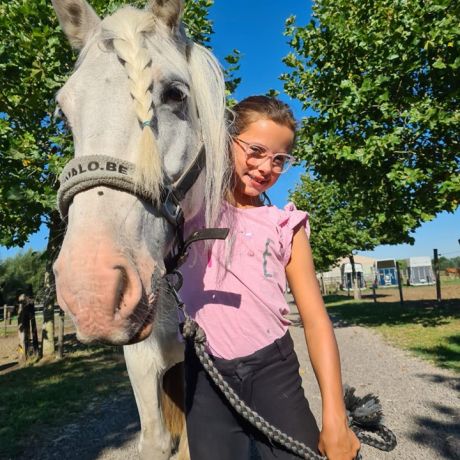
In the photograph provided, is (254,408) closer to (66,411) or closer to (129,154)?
(129,154)

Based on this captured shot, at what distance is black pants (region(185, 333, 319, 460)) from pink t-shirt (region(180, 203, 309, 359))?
0.07 metres

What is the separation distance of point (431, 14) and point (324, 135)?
10.3 feet

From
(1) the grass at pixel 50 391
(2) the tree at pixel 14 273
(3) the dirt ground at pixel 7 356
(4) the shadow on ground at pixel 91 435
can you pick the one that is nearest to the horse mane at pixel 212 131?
(4) the shadow on ground at pixel 91 435

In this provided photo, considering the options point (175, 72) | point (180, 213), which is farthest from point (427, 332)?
point (175, 72)

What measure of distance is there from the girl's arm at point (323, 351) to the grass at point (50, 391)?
12.4ft

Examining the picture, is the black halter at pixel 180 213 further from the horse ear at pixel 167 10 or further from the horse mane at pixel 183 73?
the horse ear at pixel 167 10

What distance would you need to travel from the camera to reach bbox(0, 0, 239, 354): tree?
5.77 metres

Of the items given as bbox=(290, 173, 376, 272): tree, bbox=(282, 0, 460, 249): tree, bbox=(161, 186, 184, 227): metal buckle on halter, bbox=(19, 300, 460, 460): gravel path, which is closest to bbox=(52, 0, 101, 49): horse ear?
bbox=(161, 186, 184, 227): metal buckle on halter

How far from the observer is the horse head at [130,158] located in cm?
106

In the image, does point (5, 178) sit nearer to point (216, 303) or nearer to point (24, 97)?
point (24, 97)

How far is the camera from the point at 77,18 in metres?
1.75

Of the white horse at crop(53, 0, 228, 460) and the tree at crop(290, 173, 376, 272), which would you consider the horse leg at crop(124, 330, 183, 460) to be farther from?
the tree at crop(290, 173, 376, 272)

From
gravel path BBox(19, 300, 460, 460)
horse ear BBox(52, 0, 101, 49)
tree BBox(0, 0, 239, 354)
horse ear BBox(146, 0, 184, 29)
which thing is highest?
tree BBox(0, 0, 239, 354)

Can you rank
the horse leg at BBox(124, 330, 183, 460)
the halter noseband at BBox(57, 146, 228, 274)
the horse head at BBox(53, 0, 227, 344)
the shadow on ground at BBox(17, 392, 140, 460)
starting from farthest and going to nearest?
1. the shadow on ground at BBox(17, 392, 140, 460)
2. the horse leg at BBox(124, 330, 183, 460)
3. the halter noseband at BBox(57, 146, 228, 274)
4. the horse head at BBox(53, 0, 227, 344)
